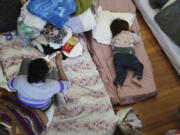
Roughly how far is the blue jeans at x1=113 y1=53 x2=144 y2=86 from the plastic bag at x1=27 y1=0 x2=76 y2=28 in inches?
25.8

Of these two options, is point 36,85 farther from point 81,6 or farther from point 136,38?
point 136,38

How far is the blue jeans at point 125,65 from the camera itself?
Answer: 2.14 metres

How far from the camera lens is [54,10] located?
6.77 feet

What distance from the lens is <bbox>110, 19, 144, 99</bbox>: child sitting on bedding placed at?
2146mm

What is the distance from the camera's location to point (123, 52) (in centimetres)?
Answer: 224

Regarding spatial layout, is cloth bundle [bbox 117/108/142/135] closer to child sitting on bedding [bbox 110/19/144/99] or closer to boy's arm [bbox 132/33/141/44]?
child sitting on bedding [bbox 110/19/144/99]

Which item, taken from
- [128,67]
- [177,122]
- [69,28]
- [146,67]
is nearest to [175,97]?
[177,122]

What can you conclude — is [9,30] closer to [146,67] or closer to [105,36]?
[105,36]

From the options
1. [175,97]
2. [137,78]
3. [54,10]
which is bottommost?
[175,97]

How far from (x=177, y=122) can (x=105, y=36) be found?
1148 mm

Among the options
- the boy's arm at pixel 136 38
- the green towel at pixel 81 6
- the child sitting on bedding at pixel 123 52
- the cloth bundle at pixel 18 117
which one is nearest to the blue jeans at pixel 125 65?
the child sitting on bedding at pixel 123 52

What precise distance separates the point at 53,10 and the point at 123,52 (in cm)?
82

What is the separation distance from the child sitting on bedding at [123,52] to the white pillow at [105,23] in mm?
70

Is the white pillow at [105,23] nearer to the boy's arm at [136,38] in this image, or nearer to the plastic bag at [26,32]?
the boy's arm at [136,38]
